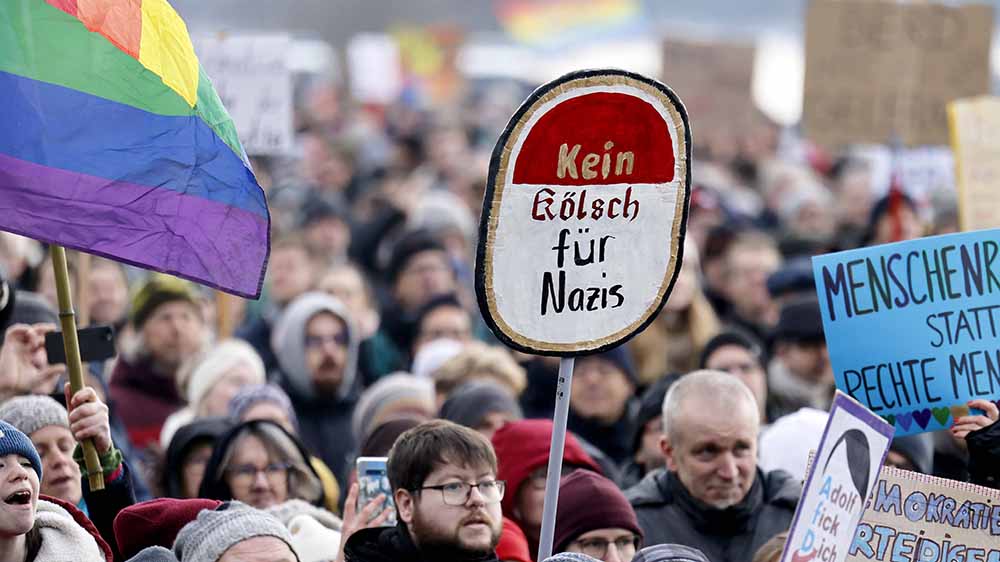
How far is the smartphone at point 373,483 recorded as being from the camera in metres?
5.18

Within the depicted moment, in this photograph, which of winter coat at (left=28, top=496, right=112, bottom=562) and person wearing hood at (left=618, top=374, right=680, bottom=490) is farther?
person wearing hood at (left=618, top=374, right=680, bottom=490)

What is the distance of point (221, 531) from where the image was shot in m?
4.71

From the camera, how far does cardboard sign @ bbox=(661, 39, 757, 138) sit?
1500 centimetres

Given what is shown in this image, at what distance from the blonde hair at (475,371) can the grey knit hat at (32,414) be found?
2.49 metres

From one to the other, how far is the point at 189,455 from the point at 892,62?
6409 mm

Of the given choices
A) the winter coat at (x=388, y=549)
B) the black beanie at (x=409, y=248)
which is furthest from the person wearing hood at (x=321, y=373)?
the winter coat at (x=388, y=549)

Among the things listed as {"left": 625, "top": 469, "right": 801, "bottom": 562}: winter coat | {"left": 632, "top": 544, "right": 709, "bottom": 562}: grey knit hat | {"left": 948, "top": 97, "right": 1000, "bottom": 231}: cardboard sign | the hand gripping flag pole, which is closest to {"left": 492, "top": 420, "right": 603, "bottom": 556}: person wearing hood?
{"left": 625, "top": 469, "right": 801, "bottom": 562}: winter coat

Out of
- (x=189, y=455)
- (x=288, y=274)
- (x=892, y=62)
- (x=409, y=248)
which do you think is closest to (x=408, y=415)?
(x=189, y=455)

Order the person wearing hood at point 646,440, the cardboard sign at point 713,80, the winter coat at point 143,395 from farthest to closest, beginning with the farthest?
1. the cardboard sign at point 713,80
2. the winter coat at point 143,395
3. the person wearing hood at point 646,440

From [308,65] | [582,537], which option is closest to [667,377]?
[582,537]

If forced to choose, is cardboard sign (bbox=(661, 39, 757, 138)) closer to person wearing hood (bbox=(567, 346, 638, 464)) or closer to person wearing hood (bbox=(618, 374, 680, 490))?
person wearing hood (bbox=(567, 346, 638, 464))

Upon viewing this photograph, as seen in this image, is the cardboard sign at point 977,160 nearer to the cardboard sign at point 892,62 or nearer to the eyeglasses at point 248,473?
the cardboard sign at point 892,62

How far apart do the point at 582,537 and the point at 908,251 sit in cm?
126

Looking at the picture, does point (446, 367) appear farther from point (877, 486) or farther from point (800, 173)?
point (800, 173)
